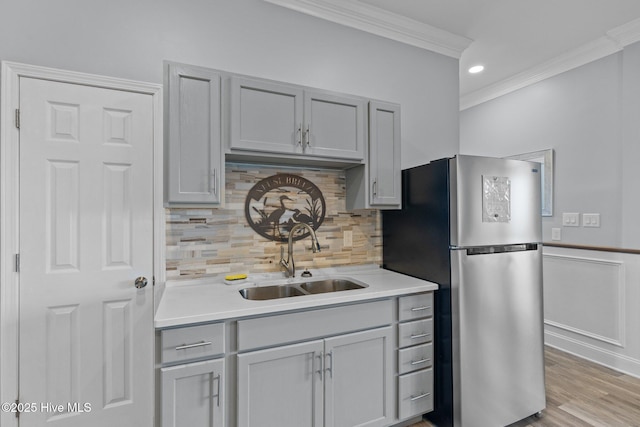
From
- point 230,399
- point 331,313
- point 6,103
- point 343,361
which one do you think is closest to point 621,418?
point 343,361

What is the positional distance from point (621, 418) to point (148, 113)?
11.6 ft

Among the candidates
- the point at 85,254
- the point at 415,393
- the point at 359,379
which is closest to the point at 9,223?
the point at 85,254

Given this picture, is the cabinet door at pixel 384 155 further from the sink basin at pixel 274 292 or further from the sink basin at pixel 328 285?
the sink basin at pixel 274 292

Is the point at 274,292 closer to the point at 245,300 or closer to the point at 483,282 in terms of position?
the point at 245,300

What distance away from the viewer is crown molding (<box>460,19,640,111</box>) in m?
2.68

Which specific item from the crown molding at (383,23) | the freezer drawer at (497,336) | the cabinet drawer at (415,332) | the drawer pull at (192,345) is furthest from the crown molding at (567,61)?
the drawer pull at (192,345)

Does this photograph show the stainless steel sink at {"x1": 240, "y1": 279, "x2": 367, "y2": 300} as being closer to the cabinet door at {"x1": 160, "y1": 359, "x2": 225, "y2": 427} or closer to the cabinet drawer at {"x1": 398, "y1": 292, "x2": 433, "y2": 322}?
the cabinet drawer at {"x1": 398, "y1": 292, "x2": 433, "y2": 322}

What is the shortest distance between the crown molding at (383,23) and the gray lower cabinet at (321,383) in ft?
7.28

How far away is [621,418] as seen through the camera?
2.10 meters

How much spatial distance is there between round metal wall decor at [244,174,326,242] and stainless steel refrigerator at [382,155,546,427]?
731 millimetres

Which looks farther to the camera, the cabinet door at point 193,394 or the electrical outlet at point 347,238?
the electrical outlet at point 347,238

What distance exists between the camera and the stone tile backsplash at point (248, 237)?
1.99 metres

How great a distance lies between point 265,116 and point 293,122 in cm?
17

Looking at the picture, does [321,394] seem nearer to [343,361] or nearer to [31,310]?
[343,361]
